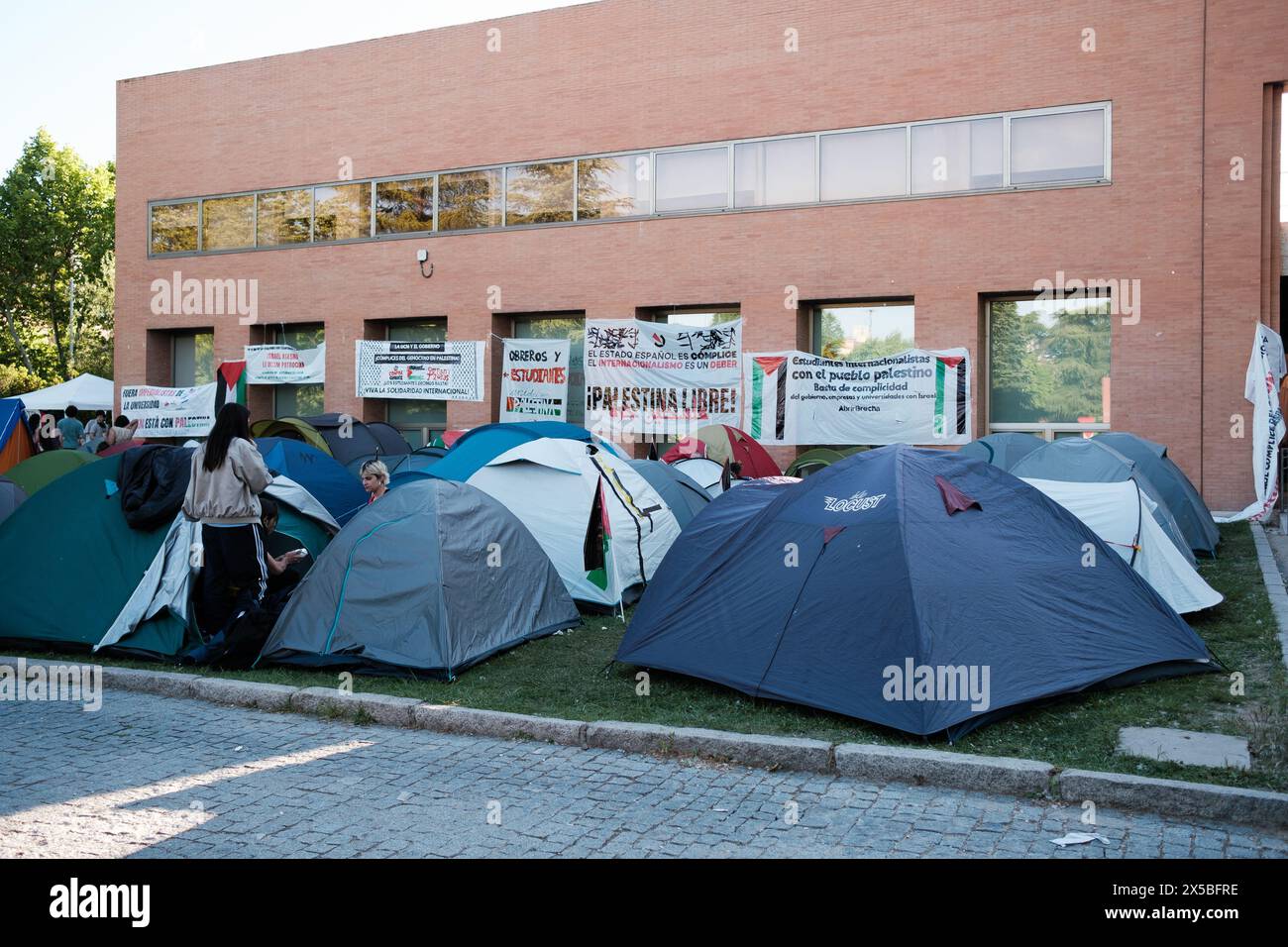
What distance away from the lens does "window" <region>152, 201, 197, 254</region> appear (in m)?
27.3

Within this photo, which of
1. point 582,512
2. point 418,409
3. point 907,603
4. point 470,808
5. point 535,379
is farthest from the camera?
point 418,409

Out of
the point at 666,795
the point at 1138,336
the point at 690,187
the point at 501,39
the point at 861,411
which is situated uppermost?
the point at 501,39

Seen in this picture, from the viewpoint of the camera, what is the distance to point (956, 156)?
19500 millimetres

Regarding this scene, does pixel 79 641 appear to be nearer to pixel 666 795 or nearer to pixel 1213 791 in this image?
pixel 666 795

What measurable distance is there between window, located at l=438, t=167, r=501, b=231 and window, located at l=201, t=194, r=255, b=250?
570cm

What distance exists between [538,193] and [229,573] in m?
16.4

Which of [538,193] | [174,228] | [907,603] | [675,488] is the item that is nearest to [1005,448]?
[675,488]

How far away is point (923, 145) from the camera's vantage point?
64.8ft

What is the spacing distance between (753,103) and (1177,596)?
14.7 meters

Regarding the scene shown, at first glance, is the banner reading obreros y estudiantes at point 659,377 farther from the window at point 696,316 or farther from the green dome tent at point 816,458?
the green dome tent at point 816,458

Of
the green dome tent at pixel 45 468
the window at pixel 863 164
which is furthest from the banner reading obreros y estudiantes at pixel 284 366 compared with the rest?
the green dome tent at pixel 45 468

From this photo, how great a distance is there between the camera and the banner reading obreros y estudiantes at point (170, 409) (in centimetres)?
2428

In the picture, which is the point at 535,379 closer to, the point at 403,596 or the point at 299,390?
the point at 299,390
